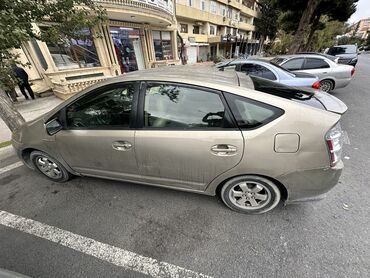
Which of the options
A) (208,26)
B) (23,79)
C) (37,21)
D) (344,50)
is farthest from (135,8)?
(208,26)

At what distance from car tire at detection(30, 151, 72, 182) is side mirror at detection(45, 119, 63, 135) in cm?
48

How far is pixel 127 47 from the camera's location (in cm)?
1218

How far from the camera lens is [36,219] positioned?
2295 mm

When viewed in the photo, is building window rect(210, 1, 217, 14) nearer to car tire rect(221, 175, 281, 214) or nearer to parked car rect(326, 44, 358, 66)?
parked car rect(326, 44, 358, 66)

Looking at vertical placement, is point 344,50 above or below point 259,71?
below

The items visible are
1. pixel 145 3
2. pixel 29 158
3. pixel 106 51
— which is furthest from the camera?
pixel 106 51

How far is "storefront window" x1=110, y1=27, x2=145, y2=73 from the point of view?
11.3 metres

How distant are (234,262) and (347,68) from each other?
313 inches

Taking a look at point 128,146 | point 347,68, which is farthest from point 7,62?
point 347,68

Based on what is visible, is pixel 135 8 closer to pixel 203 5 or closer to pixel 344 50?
pixel 344 50

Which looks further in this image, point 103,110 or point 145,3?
point 145,3

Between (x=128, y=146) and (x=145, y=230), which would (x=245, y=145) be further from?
(x=145, y=230)

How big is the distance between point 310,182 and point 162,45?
1569 cm

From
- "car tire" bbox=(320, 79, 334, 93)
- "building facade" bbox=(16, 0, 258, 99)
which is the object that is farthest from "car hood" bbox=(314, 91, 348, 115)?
"car tire" bbox=(320, 79, 334, 93)
